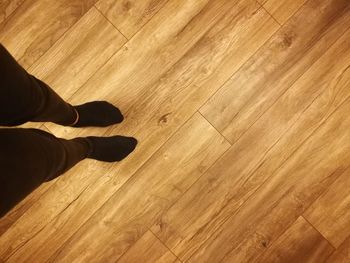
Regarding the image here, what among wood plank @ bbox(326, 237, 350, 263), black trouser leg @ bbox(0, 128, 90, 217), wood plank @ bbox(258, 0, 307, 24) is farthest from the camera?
wood plank @ bbox(258, 0, 307, 24)

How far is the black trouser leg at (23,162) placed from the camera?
64cm

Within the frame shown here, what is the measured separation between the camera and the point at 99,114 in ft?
4.15

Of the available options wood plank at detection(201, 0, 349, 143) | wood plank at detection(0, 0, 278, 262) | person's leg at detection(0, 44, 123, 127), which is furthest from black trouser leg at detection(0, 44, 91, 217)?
wood plank at detection(201, 0, 349, 143)

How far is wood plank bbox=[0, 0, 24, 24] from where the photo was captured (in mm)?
1364

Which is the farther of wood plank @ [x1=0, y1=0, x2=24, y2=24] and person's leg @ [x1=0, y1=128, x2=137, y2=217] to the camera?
wood plank @ [x1=0, y1=0, x2=24, y2=24]

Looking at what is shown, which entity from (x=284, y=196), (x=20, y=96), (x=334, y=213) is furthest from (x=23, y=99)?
(x=334, y=213)

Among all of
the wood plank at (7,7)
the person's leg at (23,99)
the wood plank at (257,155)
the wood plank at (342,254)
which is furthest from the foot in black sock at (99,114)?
the wood plank at (342,254)

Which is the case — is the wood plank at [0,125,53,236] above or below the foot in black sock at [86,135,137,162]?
below

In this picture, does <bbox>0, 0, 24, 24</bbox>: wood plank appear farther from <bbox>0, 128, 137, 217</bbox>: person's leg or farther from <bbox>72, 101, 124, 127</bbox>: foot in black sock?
<bbox>0, 128, 137, 217</bbox>: person's leg

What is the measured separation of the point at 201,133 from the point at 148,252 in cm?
49

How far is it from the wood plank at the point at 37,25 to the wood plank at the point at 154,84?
0.79 feet

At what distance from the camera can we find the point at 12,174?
2.12 feet

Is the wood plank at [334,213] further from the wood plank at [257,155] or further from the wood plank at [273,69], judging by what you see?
the wood plank at [273,69]

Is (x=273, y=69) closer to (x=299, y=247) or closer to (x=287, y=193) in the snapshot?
(x=287, y=193)
